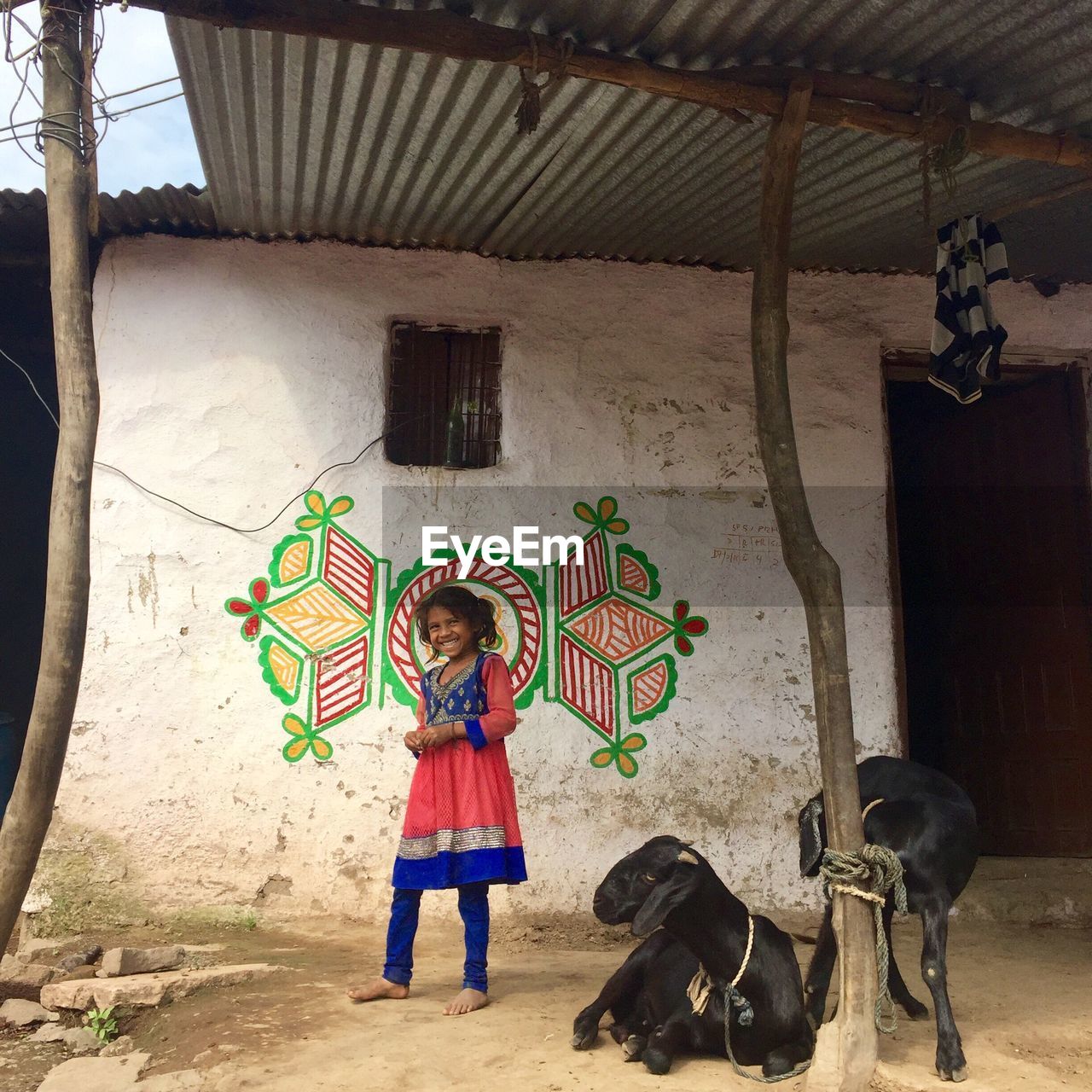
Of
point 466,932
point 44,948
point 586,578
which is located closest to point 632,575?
point 586,578

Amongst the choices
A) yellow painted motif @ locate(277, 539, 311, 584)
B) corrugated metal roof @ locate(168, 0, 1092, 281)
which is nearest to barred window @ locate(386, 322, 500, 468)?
corrugated metal roof @ locate(168, 0, 1092, 281)

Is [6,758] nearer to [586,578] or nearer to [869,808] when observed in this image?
[586,578]

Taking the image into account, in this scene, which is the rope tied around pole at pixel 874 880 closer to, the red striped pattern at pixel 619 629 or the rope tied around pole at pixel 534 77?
the red striped pattern at pixel 619 629

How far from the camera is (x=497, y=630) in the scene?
489cm

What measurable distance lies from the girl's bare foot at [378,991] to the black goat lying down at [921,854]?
4.49 ft

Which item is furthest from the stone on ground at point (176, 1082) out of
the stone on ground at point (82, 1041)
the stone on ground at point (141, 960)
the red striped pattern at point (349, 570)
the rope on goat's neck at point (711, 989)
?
the red striped pattern at point (349, 570)

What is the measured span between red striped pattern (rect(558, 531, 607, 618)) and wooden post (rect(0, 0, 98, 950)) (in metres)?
2.62

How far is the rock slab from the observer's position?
3.54m

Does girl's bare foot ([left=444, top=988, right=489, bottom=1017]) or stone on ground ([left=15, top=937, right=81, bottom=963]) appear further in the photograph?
stone on ground ([left=15, top=937, right=81, bottom=963])

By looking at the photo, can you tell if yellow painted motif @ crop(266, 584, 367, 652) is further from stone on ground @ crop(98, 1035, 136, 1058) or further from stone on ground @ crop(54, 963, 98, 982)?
stone on ground @ crop(98, 1035, 136, 1058)

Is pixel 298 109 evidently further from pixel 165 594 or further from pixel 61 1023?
pixel 61 1023

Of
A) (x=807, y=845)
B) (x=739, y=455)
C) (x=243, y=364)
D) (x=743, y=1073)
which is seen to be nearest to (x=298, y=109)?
(x=243, y=364)

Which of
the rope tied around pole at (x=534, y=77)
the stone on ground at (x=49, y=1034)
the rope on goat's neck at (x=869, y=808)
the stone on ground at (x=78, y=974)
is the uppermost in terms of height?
the rope tied around pole at (x=534, y=77)

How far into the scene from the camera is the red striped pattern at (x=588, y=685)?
16.0ft
